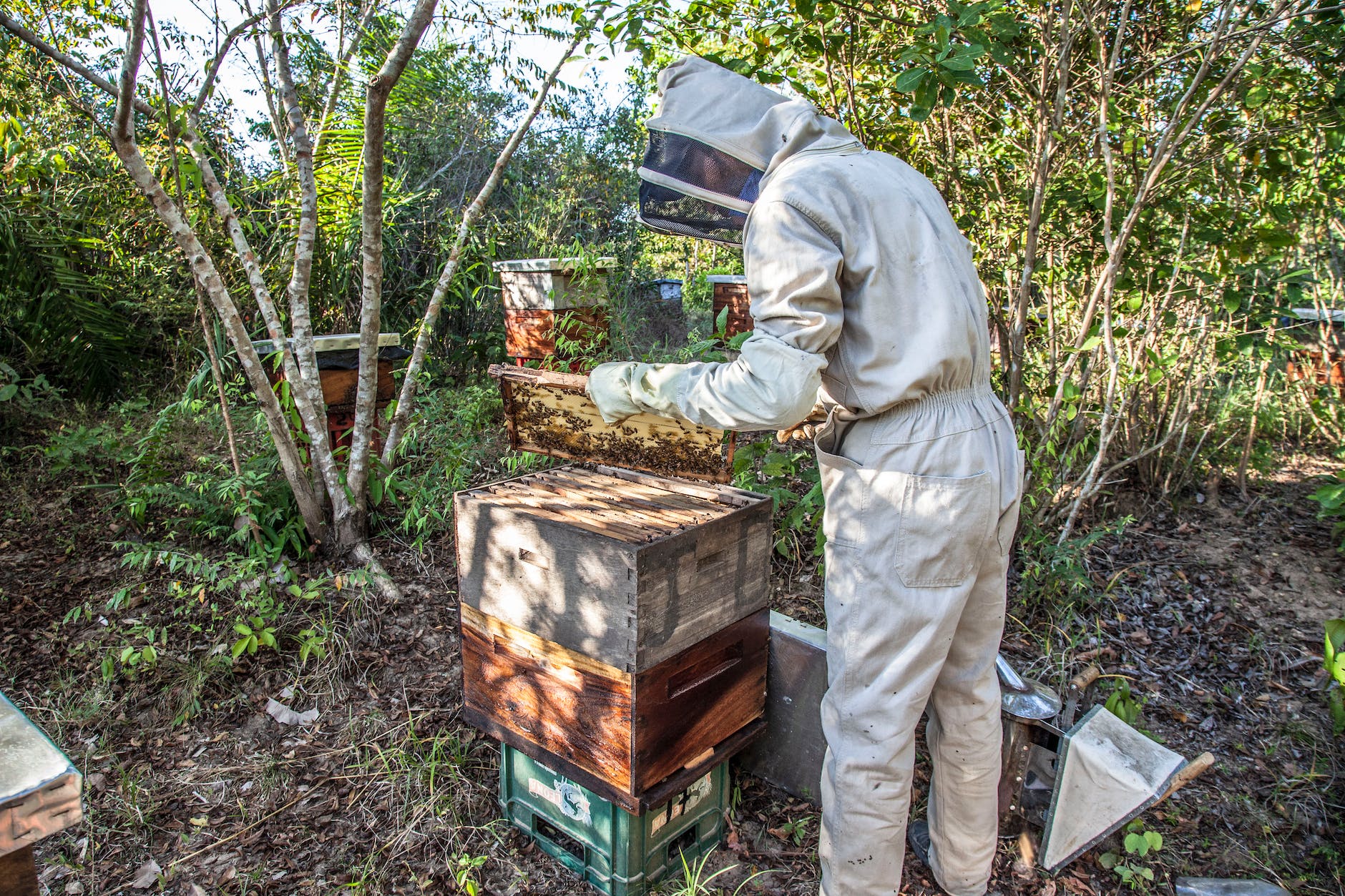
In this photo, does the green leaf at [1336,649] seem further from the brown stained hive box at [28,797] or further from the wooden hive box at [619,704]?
the brown stained hive box at [28,797]

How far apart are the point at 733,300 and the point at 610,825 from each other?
19.3 feet

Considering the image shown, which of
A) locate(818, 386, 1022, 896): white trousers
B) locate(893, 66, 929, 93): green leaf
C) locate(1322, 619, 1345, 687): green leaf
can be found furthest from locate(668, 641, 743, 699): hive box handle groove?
locate(893, 66, 929, 93): green leaf

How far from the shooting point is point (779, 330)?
1678 mm

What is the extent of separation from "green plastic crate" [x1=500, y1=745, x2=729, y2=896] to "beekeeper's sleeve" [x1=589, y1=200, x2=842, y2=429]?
1.01 metres

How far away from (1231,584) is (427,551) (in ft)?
11.7

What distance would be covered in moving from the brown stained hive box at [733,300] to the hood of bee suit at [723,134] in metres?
4.82

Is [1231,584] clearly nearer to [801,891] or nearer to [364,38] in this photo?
[801,891]

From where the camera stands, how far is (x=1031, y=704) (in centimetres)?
222

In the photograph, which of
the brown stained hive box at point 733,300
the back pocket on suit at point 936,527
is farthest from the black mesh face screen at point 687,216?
the brown stained hive box at point 733,300

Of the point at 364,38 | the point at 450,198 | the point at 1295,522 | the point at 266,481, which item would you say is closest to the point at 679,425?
the point at 266,481

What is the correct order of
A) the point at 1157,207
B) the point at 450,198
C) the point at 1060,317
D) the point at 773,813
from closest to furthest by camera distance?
the point at 773,813 < the point at 1157,207 < the point at 1060,317 < the point at 450,198

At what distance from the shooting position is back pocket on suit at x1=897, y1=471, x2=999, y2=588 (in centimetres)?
173

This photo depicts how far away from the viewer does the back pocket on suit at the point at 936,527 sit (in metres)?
1.73

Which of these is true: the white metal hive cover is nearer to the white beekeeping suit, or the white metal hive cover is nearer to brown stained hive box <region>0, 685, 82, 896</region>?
the white beekeeping suit
